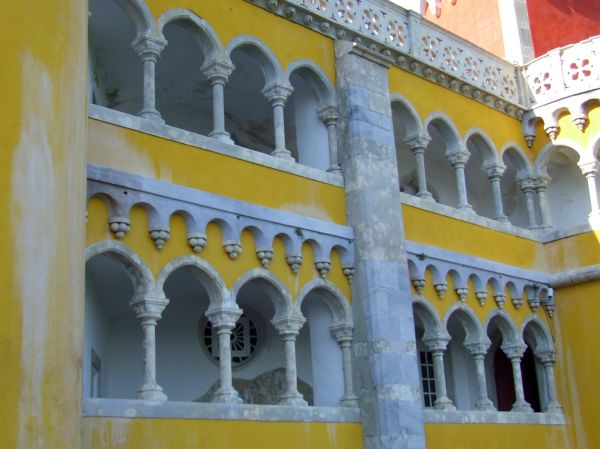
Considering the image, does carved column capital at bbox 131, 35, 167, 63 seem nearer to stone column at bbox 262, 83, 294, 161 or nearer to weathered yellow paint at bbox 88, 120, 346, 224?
weathered yellow paint at bbox 88, 120, 346, 224

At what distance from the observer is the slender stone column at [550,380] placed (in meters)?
14.1

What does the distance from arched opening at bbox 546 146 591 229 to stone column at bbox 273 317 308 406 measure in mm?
6706

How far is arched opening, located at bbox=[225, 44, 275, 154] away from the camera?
13.0 m

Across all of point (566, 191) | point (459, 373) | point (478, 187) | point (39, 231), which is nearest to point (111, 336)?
point (39, 231)

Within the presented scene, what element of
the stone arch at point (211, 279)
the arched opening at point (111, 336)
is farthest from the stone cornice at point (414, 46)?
the arched opening at point (111, 336)

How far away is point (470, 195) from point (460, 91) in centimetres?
323

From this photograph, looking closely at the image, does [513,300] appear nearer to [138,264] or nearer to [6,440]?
[138,264]

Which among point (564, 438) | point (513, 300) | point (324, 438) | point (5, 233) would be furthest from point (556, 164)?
point (5, 233)

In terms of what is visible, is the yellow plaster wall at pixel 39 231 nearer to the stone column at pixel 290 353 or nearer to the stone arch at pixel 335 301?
the stone column at pixel 290 353

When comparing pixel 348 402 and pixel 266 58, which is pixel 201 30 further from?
pixel 348 402

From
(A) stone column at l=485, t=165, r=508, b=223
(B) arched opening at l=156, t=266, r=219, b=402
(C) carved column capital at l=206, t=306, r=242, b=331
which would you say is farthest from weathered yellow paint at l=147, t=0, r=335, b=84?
(A) stone column at l=485, t=165, r=508, b=223

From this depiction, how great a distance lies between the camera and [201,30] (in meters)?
10.9

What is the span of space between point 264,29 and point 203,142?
6.80ft

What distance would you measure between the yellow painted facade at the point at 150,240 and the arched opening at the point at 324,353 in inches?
15.0
